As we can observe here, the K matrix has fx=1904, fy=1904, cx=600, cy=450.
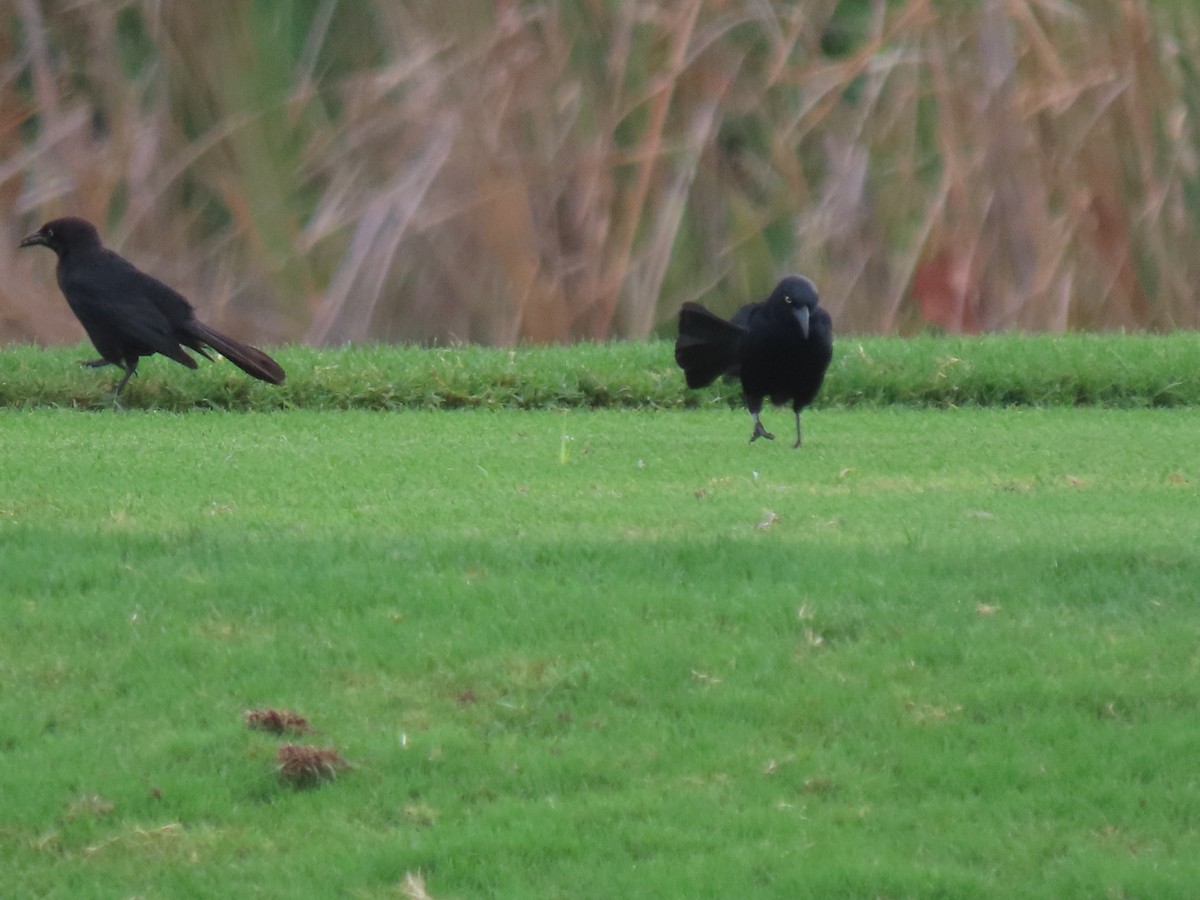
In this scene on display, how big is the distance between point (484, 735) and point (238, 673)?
2.44 ft

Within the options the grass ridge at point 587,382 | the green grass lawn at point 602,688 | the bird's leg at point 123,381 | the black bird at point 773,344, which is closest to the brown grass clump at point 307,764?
the green grass lawn at point 602,688

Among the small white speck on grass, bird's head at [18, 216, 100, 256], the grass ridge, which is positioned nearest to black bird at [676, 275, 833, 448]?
the grass ridge

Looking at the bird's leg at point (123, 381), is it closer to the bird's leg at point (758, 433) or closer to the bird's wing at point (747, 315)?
the bird's wing at point (747, 315)

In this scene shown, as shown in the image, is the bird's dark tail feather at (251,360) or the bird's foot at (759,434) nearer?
the bird's foot at (759,434)

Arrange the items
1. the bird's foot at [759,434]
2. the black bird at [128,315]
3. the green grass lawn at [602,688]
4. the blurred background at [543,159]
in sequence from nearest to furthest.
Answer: the green grass lawn at [602,688] < the bird's foot at [759,434] < the black bird at [128,315] < the blurred background at [543,159]

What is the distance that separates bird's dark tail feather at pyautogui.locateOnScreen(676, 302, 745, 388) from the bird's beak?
0.39 m

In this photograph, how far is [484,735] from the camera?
4.54 m

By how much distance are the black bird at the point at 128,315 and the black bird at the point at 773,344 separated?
2078 millimetres

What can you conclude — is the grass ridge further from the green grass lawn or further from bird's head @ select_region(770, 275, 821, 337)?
the green grass lawn

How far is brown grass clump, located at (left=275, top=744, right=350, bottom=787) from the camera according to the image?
426 centimetres

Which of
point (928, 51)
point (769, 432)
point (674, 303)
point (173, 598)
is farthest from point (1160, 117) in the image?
point (173, 598)

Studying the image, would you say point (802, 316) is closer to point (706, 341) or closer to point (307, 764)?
point (706, 341)

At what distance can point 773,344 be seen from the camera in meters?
8.76

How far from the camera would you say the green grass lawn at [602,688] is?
3.95 metres
